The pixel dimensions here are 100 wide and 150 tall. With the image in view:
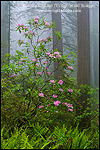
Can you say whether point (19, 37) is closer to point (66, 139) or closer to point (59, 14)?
point (59, 14)

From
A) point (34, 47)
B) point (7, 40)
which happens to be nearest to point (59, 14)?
point (34, 47)

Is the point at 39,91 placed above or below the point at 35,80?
below

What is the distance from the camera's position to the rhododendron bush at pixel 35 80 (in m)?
1.93

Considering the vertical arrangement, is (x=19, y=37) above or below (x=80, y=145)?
above

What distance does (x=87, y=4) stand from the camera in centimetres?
226

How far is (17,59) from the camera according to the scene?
6.47 feet

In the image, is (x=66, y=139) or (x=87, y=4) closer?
(x=66, y=139)

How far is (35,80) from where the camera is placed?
193 centimetres

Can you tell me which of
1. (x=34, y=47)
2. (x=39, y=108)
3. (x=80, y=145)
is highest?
(x=34, y=47)

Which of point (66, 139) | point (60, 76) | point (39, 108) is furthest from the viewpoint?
point (60, 76)

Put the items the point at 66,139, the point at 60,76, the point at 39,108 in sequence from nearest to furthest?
the point at 66,139
the point at 39,108
the point at 60,76

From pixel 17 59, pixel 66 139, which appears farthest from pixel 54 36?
pixel 66 139

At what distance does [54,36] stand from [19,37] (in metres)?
0.51

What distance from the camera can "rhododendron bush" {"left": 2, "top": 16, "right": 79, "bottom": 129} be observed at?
1.93 metres
